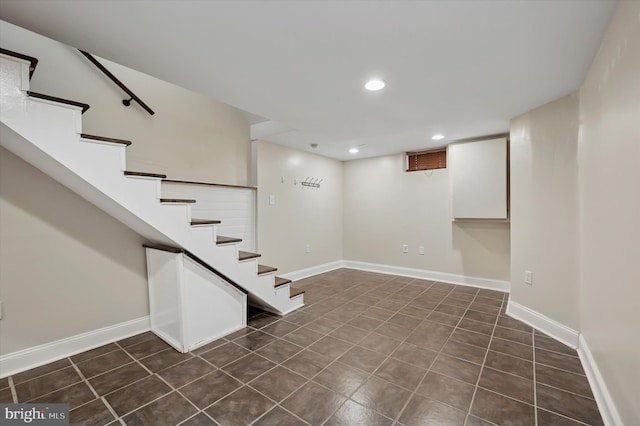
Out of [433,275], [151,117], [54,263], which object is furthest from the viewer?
[433,275]

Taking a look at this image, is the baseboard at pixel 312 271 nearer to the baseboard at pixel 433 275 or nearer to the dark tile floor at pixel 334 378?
the baseboard at pixel 433 275

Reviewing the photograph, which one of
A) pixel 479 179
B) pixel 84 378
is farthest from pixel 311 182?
pixel 84 378

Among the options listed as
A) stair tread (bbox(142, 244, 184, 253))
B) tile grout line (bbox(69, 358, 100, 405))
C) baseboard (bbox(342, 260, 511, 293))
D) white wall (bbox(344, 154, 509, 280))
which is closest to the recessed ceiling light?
stair tread (bbox(142, 244, 184, 253))

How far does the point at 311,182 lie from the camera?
475 cm

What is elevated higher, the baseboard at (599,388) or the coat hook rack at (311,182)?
the coat hook rack at (311,182)

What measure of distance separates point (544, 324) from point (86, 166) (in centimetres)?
394

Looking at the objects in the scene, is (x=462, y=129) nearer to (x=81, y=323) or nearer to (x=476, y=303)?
(x=476, y=303)

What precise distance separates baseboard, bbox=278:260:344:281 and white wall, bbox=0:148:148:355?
2197 millimetres

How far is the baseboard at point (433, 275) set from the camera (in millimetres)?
3845


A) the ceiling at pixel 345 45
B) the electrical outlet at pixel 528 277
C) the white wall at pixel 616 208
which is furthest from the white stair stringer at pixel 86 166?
the electrical outlet at pixel 528 277

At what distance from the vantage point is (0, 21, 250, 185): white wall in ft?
6.86

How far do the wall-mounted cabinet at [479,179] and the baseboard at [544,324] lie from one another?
1.17 meters

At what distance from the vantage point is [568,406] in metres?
1.57

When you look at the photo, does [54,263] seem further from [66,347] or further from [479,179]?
[479,179]
